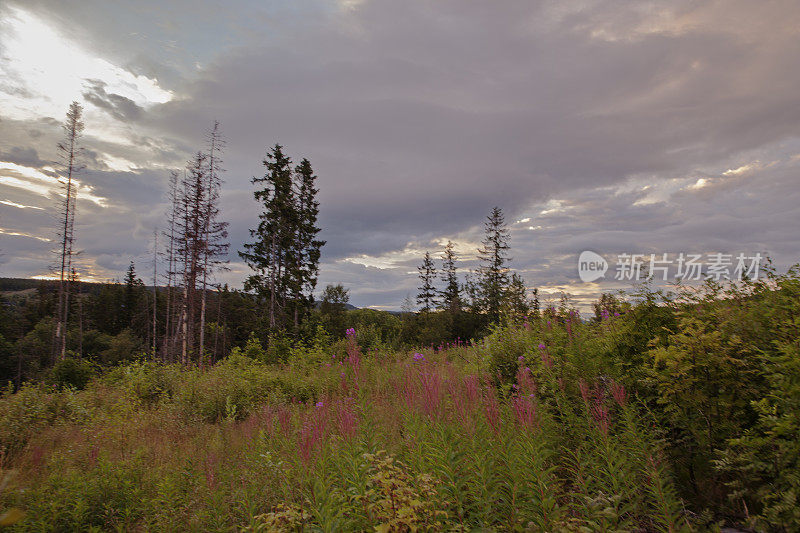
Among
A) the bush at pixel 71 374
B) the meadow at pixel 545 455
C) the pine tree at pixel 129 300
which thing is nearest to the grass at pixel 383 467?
the meadow at pixel 545 455

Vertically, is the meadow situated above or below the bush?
above

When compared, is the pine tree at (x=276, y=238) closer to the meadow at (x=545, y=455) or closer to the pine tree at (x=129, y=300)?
the meadow at (x=545, y=455)

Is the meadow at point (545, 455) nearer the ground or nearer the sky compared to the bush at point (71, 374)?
nearer the sky

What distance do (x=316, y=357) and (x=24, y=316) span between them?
2493 inches

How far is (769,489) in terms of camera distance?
3.02 meters

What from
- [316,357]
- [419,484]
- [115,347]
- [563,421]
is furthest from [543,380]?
[115,347]

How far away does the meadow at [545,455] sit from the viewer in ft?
10.1

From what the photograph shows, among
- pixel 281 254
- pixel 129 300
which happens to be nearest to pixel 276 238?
pixel 281 254

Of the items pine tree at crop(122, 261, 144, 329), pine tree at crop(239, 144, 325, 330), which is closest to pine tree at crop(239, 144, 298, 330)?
pine tree at crop(239, 144, 325, 330)

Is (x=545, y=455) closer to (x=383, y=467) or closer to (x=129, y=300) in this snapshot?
(x=383, y=467)

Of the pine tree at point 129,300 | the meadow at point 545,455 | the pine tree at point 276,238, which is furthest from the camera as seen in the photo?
the pine tree at point 129,300

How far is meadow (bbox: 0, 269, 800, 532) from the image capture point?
308cm

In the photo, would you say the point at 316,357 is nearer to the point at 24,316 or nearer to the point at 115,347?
the point at 115,347

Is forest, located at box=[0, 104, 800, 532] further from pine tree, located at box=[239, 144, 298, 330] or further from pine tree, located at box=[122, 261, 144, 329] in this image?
pine tree, located at box=[122, 261, 144, 329]
